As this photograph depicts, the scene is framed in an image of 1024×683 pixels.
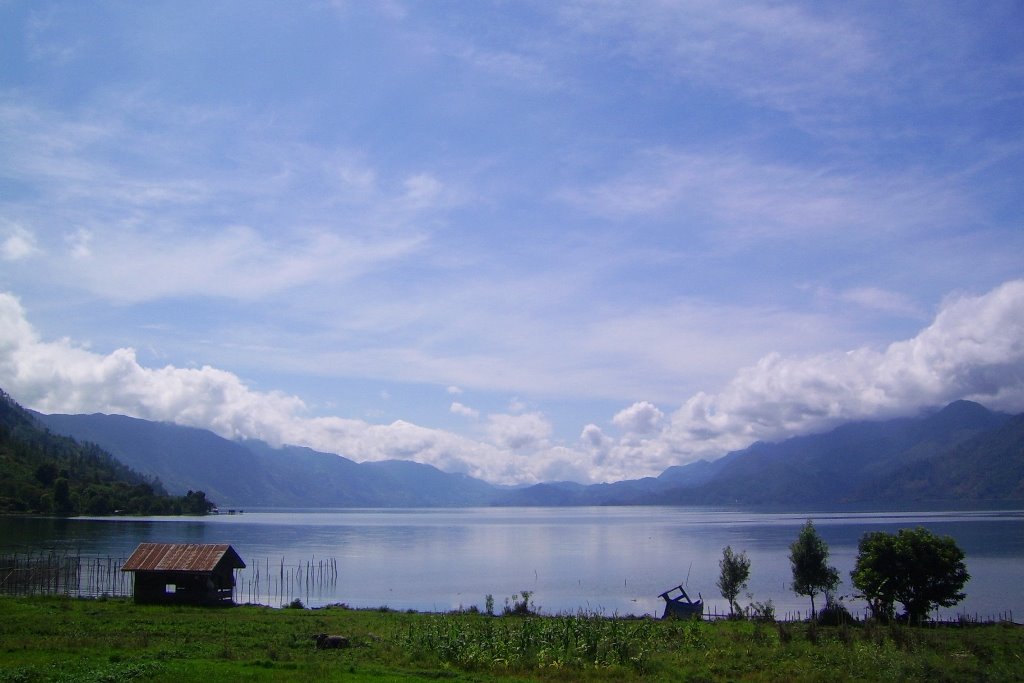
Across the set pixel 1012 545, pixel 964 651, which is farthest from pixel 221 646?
pixel 1012 545

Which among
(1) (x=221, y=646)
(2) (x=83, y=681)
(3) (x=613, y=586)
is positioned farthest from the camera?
(3) (x=613, y=586)

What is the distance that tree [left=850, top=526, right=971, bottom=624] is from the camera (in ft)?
153

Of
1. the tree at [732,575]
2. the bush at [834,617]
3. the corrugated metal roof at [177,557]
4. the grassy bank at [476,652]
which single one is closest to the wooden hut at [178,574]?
the corrugated metal roof at [177,557]

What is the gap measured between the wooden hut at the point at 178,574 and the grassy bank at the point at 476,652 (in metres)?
8.95

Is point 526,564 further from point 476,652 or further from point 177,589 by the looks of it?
point 476,652

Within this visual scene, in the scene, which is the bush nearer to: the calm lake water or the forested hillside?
the calm lake water

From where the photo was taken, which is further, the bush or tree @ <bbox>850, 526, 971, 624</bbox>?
tree @ <bbox>850, 526, 971, 624</bbox>

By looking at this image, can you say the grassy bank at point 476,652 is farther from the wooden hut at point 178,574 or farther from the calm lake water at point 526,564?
the calm lake water at point 526,564

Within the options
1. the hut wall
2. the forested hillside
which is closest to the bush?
the hut wall

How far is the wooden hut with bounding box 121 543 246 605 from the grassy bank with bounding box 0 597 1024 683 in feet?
29.4

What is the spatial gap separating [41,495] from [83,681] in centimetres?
16713

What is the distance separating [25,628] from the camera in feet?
103

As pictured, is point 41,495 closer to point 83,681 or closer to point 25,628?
point 25,628

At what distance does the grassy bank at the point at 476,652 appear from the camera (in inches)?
930
